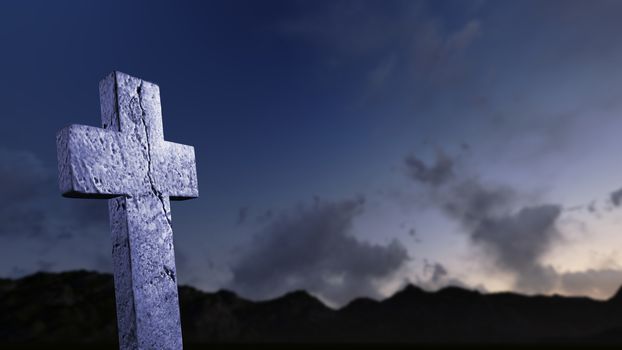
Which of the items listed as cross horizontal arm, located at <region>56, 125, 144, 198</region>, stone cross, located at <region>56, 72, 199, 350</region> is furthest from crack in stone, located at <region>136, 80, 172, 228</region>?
cross horizontal arm, located at <region>56, 125, 144, 198</region>

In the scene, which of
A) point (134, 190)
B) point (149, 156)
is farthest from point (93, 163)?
point (149, 156)

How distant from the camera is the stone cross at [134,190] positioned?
491 cm

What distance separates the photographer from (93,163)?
494 cm

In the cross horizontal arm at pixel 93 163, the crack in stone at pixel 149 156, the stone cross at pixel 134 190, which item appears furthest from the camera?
the crack in stone at pixel 149 156

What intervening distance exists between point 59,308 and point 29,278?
26.2 meters

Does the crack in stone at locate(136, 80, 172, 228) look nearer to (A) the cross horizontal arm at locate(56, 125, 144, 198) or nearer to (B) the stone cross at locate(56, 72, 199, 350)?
(B) the stone cross at locate(56, 72, 199, 350)

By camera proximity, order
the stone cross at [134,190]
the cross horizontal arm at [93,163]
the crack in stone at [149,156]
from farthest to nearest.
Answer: the crack in stone at [149,156] → the stone cross at [134,190] → the cross horizontal arm at [93,163]

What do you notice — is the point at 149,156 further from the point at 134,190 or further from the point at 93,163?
the point at 93,163

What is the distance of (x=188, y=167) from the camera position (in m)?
6.05

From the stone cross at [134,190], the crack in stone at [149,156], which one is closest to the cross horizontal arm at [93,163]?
the stone cross at [134,190]

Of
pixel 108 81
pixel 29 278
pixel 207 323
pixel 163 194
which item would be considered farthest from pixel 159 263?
pixel 29 278

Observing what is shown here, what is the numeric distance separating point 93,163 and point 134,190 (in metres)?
0.44

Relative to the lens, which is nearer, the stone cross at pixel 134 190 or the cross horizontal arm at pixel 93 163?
the cross horizontal arm at pixel 93 163

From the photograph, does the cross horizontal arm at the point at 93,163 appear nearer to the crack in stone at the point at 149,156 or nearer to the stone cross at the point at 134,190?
the stone cross at the point at 134,190
